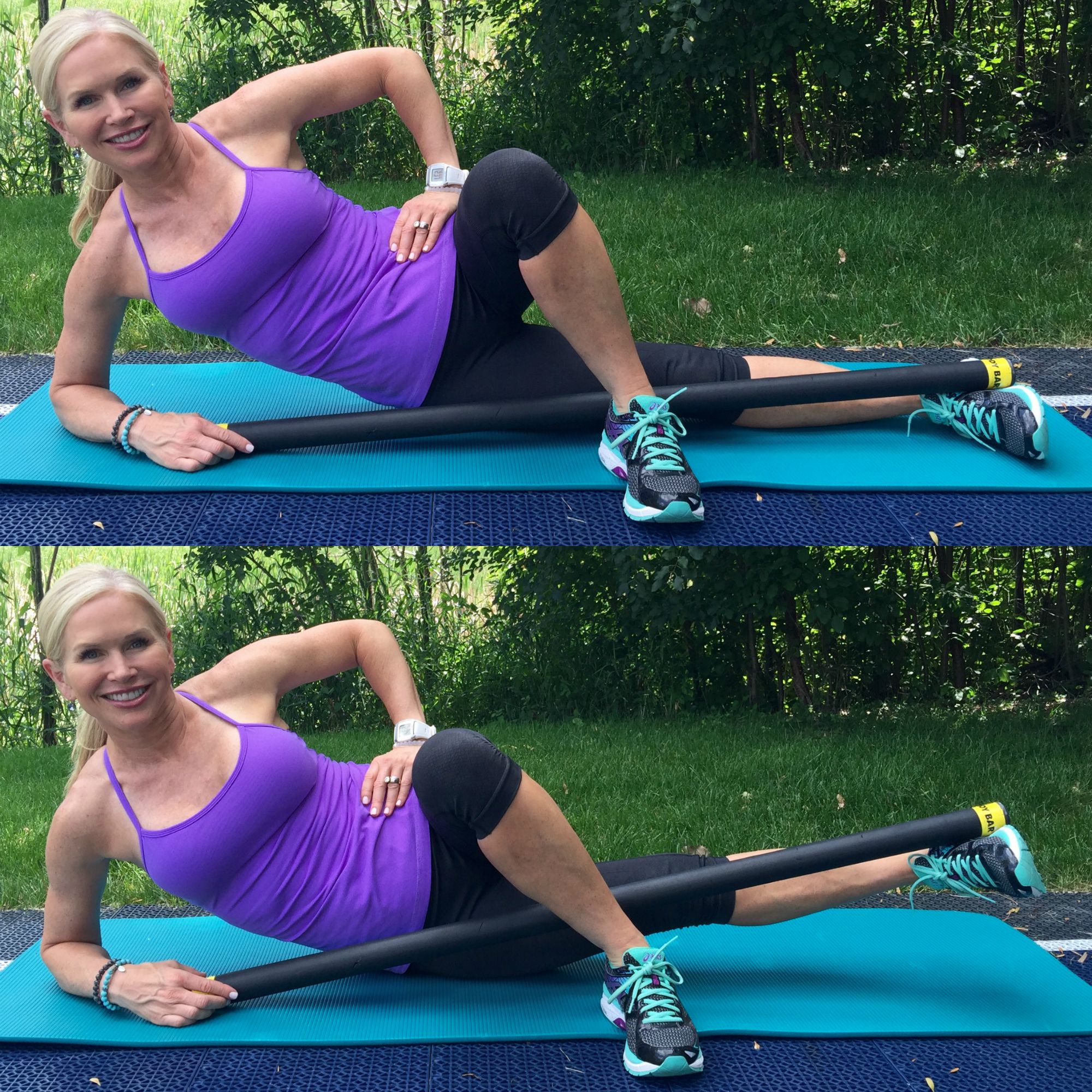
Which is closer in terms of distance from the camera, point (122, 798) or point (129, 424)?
point (122, 798)

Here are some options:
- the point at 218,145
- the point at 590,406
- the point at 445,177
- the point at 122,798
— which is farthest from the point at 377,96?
the point at 122,798

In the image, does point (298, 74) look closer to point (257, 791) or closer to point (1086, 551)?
point (257, 791)

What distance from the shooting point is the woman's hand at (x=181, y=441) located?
3104mm

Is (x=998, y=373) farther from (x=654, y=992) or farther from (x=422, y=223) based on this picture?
(x=654, y=992)

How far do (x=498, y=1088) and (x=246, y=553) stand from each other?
3.91m

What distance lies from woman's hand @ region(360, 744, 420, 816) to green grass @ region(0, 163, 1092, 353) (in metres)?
2.67

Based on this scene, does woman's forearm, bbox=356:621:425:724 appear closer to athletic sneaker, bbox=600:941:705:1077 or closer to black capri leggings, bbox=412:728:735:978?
black capri leggings, bbox=412:728:735:978

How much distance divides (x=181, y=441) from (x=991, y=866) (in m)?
2.14

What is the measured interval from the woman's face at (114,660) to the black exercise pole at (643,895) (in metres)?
0.63

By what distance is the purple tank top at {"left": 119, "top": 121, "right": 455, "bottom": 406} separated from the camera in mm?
2846

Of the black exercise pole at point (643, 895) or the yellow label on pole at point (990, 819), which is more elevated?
the yellow label on pole at point (990, 819)

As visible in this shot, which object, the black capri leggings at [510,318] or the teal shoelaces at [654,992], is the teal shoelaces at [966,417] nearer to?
the black capri leggings at [510,318]

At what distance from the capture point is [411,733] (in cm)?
262

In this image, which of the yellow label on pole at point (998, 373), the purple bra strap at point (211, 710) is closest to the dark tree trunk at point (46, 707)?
the purple bra strap at point (211, 710)
